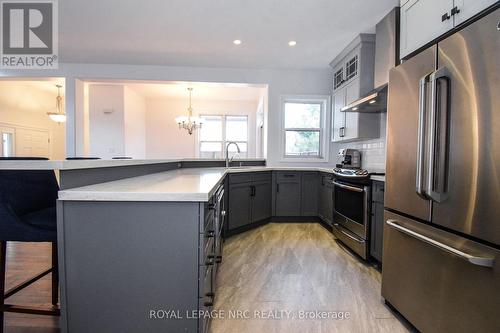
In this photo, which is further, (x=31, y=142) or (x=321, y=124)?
(x=31, y=142)

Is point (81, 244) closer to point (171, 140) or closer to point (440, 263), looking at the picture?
point (440, 263)

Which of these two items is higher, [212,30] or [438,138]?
[212,30]

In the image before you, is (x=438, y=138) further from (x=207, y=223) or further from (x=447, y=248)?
(x=207, y=223)

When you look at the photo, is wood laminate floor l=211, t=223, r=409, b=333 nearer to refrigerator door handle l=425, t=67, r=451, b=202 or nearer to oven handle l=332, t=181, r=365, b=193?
oven handle l=332, t=181, r=365, b=193

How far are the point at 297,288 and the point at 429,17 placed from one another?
2149 millimetres

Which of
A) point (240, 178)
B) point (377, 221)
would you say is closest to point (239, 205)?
point (240, 178)

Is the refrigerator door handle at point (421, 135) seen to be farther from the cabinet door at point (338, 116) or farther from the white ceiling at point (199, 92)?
the white ceiling at point (199, 92)

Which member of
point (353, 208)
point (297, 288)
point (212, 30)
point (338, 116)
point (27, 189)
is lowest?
point (297, 288)

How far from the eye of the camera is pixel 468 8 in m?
1.39

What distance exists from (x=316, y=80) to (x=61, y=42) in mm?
3875

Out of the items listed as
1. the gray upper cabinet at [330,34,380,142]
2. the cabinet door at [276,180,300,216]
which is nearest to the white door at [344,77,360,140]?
the gray upper cabinet at [330,34,380,142]

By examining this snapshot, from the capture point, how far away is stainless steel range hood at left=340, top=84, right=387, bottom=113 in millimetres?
2761

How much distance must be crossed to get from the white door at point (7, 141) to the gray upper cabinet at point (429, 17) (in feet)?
24.0

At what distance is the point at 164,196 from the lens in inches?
43.5
